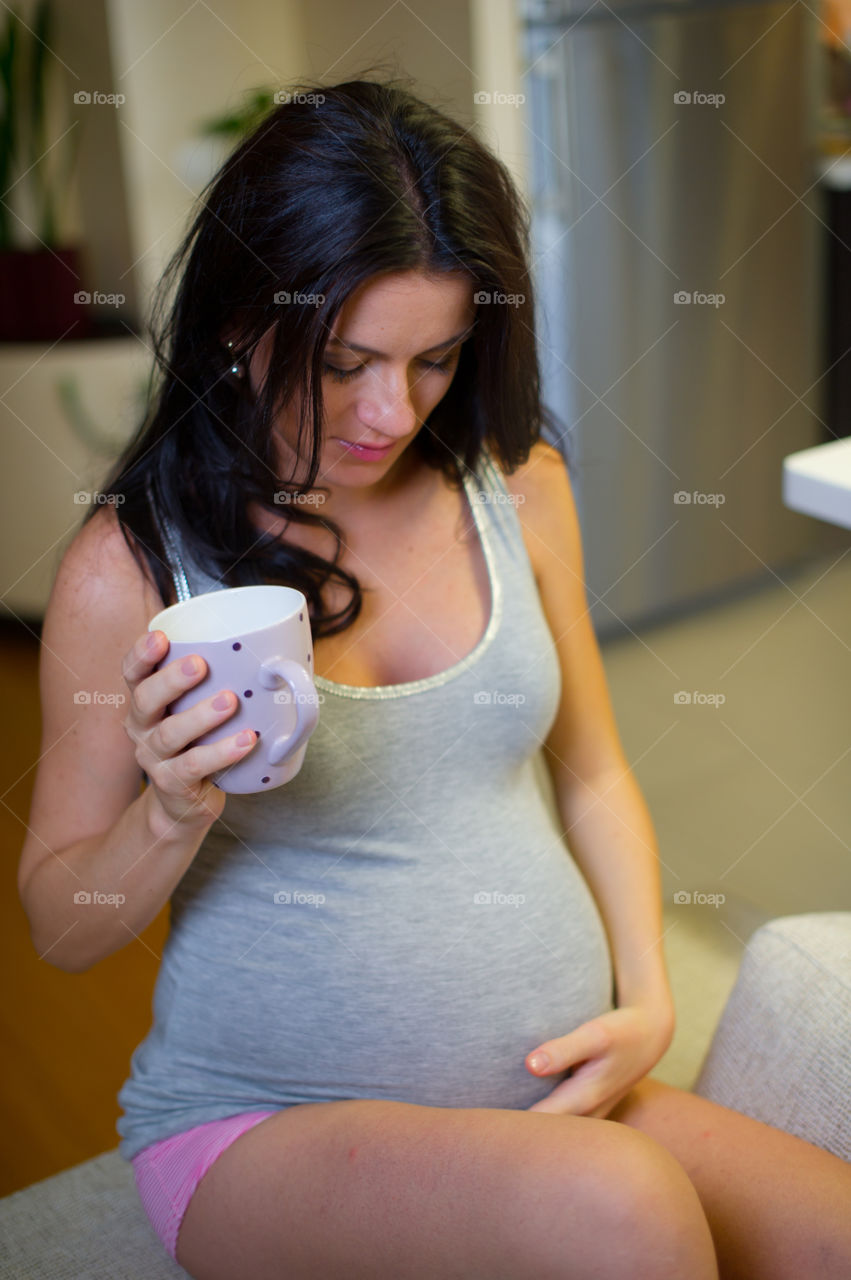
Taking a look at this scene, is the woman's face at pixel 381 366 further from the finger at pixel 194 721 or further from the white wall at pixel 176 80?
the white wall at pixel 176 80

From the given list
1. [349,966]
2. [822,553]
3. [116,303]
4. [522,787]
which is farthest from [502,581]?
[116,303]

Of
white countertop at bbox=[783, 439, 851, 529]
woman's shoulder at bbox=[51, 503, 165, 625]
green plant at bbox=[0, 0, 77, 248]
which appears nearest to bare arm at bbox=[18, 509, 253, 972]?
woman's shoulder at bbox=[51, 503, 165, 625]

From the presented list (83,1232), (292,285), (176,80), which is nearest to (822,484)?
(292,285)

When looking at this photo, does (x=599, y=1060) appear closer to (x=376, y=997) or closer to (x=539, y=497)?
(x=376, y=997)

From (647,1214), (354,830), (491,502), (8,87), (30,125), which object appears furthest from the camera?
(30,125)

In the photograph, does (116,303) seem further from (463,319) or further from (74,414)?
Answer: (463,319)

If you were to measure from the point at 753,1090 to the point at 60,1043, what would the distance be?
118cm

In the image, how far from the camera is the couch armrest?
34.7 inches

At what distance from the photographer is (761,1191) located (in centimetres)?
80

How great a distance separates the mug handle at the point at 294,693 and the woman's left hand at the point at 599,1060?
1.04 ft

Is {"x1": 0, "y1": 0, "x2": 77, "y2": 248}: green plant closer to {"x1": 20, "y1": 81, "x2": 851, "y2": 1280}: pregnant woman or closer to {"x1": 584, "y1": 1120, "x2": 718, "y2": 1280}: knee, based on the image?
{"x1": 20, "y1": 81, "x2": 851, "y2": 1280}: pregnant woman

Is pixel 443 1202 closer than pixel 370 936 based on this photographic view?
Yes

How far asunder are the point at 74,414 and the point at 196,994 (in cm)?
234

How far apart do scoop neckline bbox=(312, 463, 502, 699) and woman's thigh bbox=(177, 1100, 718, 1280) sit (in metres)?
0.28
